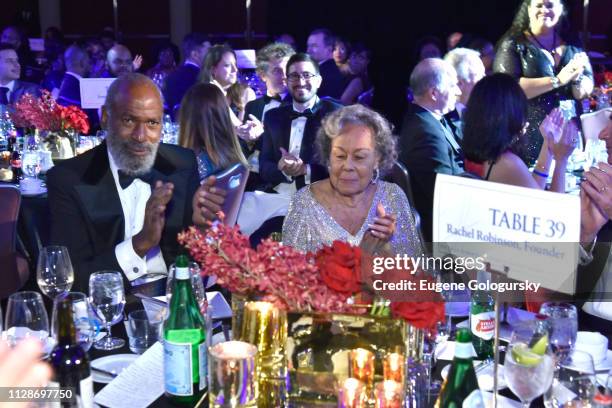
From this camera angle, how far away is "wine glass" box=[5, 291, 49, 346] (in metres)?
1.86

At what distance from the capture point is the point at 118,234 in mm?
2854

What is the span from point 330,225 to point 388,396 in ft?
4.86

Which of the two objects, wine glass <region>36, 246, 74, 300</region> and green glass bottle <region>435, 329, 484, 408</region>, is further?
wine glass <region>36, 246, 74, 300</region>

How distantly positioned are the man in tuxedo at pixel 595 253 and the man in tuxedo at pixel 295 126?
216cm

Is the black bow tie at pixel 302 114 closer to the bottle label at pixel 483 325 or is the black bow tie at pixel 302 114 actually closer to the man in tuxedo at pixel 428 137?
the man in tuxedo at pixel 428 137

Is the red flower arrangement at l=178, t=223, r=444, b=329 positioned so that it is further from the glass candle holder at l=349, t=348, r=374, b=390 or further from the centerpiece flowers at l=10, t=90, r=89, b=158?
the centerpiece flowers at l=10, t=90, r=89, b=158

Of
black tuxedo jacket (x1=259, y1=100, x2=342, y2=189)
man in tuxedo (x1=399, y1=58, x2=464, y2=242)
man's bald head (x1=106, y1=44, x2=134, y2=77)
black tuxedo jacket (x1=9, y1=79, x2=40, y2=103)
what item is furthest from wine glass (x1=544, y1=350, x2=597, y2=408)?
man's bald head (x1=106, y1=44, x2=134, y2=77)

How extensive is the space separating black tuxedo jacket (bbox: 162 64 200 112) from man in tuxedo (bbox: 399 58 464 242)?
3.08 metres

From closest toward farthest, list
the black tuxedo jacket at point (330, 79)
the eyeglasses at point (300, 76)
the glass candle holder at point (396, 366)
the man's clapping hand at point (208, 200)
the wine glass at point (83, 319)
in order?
the glass candle holder at point (396, 366) → the wine glass at point (83, 319) → the man's clapping hand at point (208, 200) → the eyeglasses at point (300, 76) → the black tuxedo jacket at point (330, 79)

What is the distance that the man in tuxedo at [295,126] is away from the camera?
4633 millimetres

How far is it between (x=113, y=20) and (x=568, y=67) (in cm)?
1034

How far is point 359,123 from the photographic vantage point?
9.59 feet

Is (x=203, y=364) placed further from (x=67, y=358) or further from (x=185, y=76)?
(x=185, y=76)

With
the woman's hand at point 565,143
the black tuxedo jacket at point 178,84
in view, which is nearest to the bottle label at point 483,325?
the woman's hand at point 565,143
